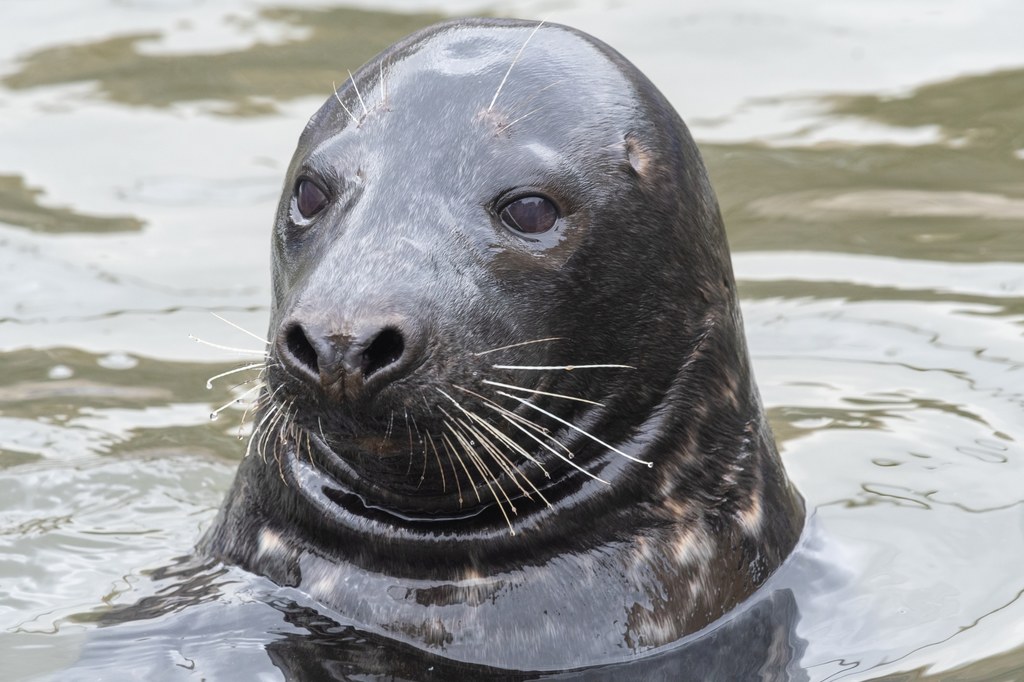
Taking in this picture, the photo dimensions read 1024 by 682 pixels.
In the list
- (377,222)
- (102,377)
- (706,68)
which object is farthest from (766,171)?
(377,222)

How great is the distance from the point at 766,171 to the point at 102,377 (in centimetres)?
387

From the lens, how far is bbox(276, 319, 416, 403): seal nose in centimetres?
507

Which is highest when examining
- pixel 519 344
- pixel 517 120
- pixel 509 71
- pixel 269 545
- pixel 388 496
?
pixel 509 71

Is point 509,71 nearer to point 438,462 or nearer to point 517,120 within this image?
point 517,120

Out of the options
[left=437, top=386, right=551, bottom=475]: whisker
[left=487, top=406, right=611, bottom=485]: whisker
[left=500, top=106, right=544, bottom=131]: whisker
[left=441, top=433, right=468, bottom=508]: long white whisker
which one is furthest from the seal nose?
[left=500, top=106, right=544, bottom=131]: whisker

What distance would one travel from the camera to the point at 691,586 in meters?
5.94

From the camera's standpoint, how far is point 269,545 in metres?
6.11

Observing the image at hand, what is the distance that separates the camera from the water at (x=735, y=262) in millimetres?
6625

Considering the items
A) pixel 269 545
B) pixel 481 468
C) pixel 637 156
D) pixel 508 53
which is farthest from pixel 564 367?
pixel 269 545

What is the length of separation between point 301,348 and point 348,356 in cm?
18

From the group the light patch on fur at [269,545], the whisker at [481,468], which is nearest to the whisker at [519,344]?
the whisker at [481,468]

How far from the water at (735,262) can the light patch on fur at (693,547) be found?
1.35 ft

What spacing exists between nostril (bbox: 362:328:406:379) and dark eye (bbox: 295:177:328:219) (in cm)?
78

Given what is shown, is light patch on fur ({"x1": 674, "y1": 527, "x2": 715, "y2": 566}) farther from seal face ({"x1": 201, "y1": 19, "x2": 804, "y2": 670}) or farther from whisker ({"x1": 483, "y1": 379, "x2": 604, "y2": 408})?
whisker ({"x1": 483, "y1": 379, "x2": 604, "y2": 408})
